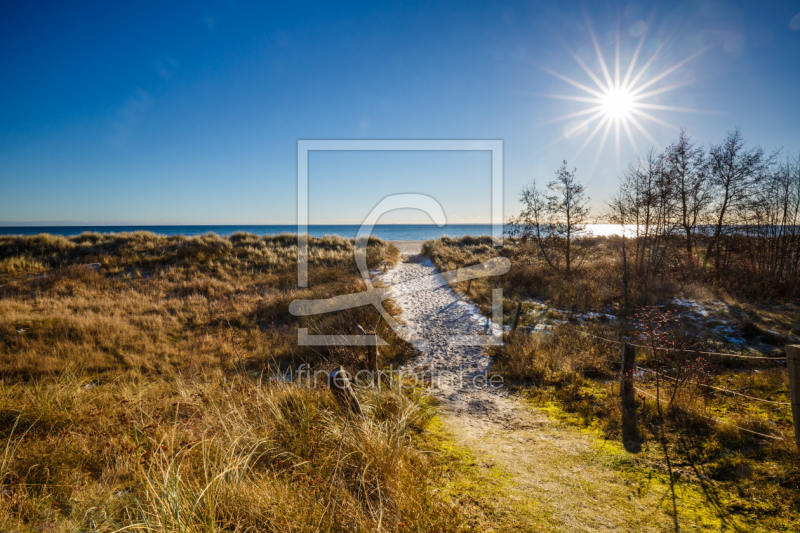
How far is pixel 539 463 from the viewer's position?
3738mm

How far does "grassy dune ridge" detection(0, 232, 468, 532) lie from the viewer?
8.30 feet

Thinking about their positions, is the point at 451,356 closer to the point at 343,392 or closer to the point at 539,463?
the point at 539,463

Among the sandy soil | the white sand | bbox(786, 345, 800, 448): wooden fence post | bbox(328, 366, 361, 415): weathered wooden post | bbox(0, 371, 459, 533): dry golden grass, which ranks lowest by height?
the white sand

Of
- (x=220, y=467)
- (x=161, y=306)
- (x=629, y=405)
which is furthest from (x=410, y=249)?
(x=220, y=467)

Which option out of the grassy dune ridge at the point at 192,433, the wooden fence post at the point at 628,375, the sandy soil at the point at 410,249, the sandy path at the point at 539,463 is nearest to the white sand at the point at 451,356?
the sandy path at the point at 539,463

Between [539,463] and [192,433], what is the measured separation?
398cm

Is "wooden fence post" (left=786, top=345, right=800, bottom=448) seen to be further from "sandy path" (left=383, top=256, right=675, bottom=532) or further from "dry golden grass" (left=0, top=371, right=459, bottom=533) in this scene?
"dry golden grass" (left=0, top=371, right=459, bottom=533)

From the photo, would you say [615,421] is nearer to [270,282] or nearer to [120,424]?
[120,424]

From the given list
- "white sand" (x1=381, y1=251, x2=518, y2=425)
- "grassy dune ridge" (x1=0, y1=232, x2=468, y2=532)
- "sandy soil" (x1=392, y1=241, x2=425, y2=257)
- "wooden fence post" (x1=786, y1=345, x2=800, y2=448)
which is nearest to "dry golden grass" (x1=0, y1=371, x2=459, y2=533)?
"grassy dune ridge" (x1=0, y1=232, x2=468, y2=532)

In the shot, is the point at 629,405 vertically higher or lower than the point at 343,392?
lower

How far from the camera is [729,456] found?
3.68 metres

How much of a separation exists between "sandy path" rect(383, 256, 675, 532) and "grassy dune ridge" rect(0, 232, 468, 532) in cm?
72

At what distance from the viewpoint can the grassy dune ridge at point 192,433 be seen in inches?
99.7

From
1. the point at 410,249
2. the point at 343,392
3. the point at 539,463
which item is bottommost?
the point at 539,463
